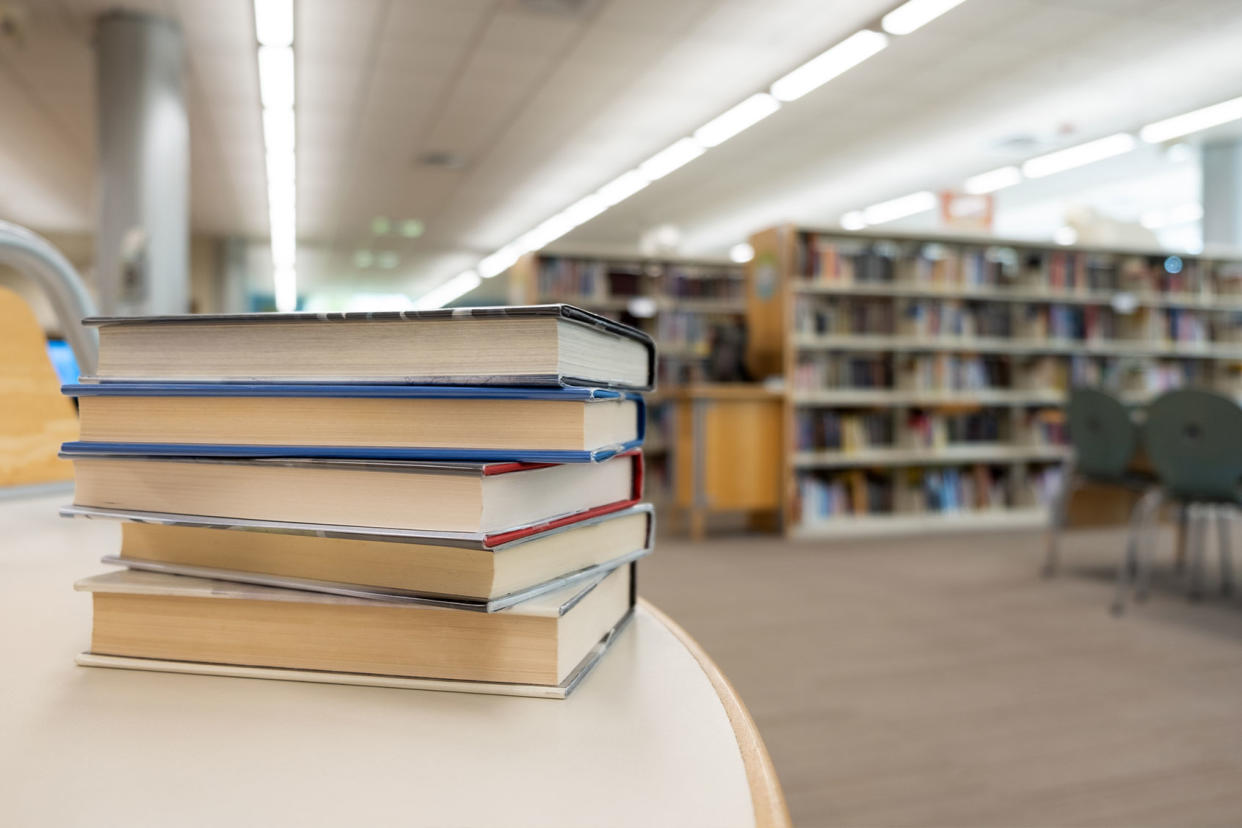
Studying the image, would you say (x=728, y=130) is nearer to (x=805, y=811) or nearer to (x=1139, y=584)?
(x=1139, y=584)

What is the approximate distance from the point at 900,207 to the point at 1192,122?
140 inches

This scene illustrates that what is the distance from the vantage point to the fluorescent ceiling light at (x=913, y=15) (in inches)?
190

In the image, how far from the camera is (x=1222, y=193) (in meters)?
7.43

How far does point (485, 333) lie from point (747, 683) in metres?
2.11

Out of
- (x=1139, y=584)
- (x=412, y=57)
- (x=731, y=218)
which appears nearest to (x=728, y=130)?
(x=412, y=57)

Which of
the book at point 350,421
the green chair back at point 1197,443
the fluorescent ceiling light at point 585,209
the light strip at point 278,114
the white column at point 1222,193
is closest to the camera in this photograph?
the book at point 350,421

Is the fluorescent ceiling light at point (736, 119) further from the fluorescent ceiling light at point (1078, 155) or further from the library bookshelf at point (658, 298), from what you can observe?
the fluorescent ceiling light at point (1078, 155)

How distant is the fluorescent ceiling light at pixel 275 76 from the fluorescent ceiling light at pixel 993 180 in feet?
20.8

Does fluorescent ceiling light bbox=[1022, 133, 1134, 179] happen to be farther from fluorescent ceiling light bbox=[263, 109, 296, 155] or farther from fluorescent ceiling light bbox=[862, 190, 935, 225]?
fluorescent ceiling light bbox=[263, 109, 296, 155]

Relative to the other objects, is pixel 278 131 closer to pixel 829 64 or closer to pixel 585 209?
pixel 585 209

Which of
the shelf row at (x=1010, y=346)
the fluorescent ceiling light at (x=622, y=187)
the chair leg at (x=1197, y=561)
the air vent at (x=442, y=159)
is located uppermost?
the air vent at (x=442, y=159)

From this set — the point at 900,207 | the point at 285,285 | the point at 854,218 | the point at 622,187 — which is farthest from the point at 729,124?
the point at 285,285

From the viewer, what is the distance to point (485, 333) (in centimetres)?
42

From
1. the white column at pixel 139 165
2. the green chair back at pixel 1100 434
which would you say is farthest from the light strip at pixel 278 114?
the green chair back at pixel 1100 434
